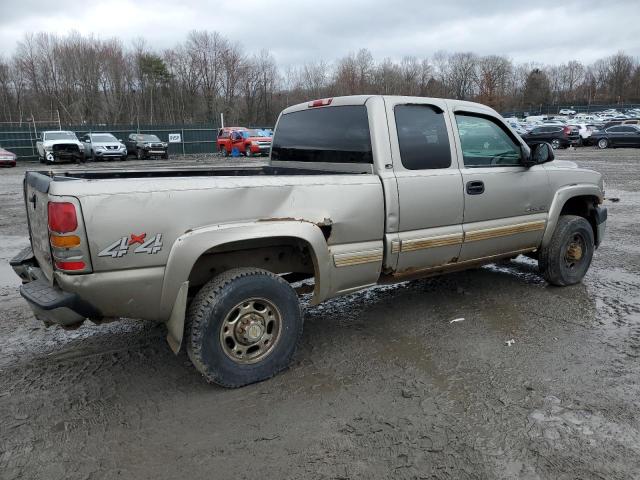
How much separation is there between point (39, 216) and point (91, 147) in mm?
27329

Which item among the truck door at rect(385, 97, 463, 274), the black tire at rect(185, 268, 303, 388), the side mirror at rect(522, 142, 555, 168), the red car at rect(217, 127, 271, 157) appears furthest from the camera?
the red car at rect(217, 127, 271, 157)

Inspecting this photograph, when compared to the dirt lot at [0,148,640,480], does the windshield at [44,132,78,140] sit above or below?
above

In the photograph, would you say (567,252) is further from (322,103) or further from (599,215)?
(322,103)

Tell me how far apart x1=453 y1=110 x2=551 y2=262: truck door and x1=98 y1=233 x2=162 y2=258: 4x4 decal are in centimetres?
258

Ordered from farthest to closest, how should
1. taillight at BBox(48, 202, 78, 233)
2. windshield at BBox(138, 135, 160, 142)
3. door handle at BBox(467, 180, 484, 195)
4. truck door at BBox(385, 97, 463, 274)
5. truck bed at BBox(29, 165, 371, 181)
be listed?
windshield at BBox(138, 135, 160, 142)
door handle at BBox(467, 180, 484, 195)
truck door at BBox(385, 97, 463, 274)
truck bed at BBox(29, 165, 371, 181)
taillight at BBox(48, 202, 78, 233)

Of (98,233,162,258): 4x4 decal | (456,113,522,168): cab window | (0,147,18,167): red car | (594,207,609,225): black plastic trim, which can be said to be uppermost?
(456,113,522,168): cab window

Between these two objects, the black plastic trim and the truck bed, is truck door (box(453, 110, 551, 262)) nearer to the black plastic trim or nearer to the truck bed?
the black plastic trim

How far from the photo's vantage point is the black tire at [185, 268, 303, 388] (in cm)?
311

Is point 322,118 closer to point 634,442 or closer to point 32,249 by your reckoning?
point 32,249

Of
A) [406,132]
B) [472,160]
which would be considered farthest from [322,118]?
[472,160]

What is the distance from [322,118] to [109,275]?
231cm

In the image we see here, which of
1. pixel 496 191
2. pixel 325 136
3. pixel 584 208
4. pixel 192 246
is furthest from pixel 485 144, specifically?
pixel 192 246

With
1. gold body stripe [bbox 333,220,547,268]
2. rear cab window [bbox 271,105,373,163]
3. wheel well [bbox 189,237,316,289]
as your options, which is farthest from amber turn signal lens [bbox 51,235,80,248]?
rear cab window [bbox 271,105,373,163]

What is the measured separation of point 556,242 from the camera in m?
5.05
